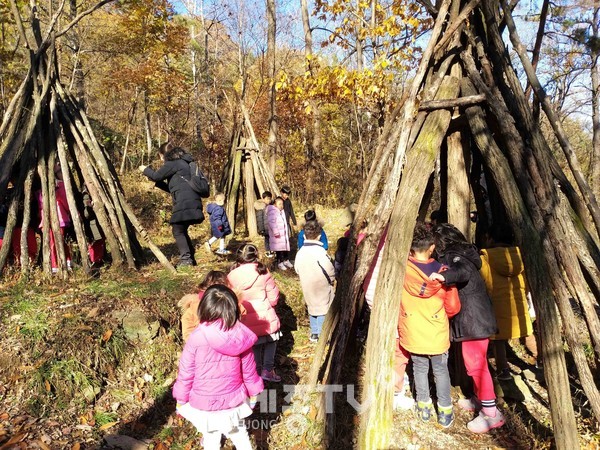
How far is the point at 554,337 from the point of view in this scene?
295 centimetres

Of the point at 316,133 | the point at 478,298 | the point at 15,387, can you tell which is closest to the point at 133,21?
the point at 316,133

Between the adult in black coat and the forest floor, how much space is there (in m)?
1.37

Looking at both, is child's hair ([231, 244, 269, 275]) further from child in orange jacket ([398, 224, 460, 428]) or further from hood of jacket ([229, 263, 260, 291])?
child in orange jacket ([398, 224, 460, 428])

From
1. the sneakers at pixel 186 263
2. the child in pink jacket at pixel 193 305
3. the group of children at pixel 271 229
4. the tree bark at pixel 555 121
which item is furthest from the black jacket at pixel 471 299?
the sneakers at pixel 186 263

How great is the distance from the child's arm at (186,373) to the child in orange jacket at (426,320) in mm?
1843

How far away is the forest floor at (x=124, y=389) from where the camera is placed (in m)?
3.44

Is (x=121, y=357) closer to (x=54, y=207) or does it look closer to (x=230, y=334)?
(x=230, y=334)

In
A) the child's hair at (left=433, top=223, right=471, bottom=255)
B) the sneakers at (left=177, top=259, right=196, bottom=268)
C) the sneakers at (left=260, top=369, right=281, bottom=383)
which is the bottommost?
the sneakers at (left=260, top=369, right=281, bottom=383)

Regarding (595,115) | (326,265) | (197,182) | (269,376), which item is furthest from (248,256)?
(595,115)

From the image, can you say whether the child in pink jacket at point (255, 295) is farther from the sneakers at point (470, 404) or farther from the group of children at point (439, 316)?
the sneakers at point (470, 404)

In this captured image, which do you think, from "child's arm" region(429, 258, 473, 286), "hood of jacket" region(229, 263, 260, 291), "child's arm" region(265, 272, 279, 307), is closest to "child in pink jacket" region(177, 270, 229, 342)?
"hood of jacket" region(229, 263, 260, 291)

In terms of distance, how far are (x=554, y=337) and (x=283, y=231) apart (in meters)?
4.83

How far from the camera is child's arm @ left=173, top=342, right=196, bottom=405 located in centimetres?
291

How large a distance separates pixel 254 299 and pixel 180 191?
2.65 m
